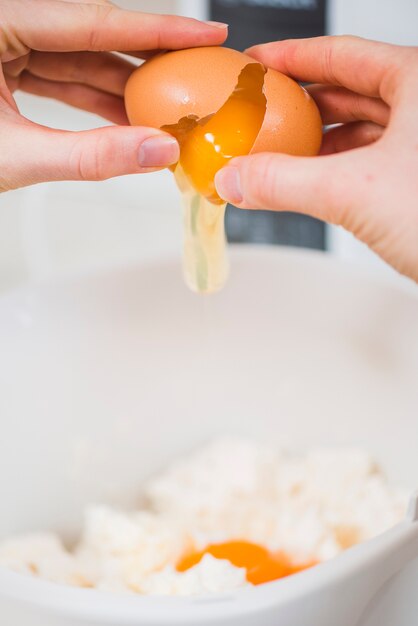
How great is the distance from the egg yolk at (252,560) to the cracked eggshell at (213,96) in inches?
18.1

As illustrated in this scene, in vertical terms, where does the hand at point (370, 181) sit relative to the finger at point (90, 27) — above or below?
below

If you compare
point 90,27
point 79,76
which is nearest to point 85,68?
point 79,76

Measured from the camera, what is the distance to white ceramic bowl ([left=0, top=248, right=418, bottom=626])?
99 cm

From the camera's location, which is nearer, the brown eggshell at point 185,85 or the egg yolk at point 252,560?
the brown eggshell at point 185,85

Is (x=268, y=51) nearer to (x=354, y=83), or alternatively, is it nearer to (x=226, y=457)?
(x=354, y=83)

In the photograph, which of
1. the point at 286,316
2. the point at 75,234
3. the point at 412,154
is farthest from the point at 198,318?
the point at 412,154

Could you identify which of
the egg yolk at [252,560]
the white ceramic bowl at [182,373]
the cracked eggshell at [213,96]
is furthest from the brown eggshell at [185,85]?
the egg yolk at [252,560]

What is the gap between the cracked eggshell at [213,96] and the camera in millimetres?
698

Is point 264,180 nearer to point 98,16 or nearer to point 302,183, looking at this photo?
point 302,183

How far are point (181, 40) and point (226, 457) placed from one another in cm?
57

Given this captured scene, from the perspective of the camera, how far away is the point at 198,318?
111cm

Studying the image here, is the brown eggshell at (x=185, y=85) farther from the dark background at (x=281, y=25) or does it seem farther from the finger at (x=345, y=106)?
the dark background at (x=281, y=25)

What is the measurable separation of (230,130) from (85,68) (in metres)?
0.32

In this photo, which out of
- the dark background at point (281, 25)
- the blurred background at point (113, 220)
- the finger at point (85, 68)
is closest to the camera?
the finger at point (85, 68)
